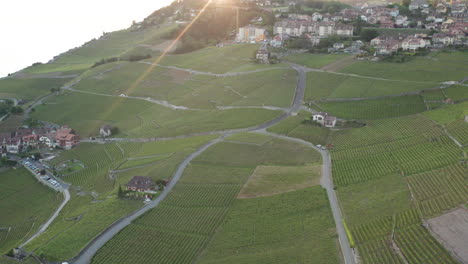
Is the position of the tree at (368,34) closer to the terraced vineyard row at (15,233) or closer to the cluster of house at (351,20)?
the cluster of house at (351,20)

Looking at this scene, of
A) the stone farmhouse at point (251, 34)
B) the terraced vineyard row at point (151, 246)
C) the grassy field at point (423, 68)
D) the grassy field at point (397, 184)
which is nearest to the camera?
the grassy field at point (397, 184)

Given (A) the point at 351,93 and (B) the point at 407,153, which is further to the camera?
(A) the point at 351,93

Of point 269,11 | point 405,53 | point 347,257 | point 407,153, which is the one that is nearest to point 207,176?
point 347,257

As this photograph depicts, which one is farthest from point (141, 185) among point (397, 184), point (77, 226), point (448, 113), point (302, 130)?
point (448, 113)

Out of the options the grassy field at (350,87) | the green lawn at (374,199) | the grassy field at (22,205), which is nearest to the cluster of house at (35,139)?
the grassy field at (22,205)

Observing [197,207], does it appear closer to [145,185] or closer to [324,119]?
[145,185]

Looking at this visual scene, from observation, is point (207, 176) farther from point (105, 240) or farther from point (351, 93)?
point (351, 93)
